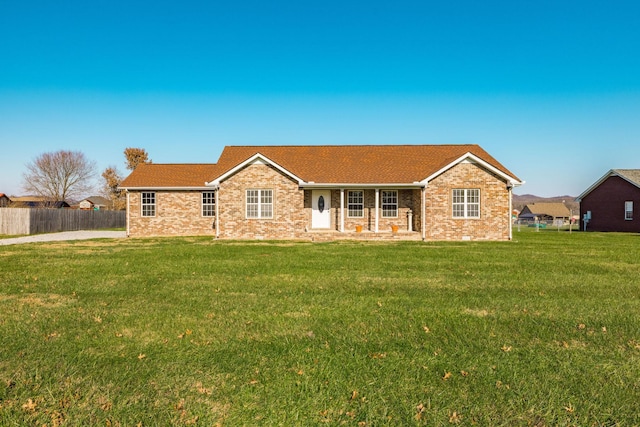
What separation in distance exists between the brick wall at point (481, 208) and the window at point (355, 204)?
3.85 metres

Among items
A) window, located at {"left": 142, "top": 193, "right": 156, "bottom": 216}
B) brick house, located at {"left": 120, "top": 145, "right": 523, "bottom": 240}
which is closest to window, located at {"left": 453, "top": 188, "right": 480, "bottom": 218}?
brick house, located at {"left": 120, "top": 145, "right": 523, "bottom": 240}

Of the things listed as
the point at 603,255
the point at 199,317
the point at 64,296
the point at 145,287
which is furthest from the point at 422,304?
the point at 603,255

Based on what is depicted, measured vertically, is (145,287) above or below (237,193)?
below

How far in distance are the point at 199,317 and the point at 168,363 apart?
1.78m

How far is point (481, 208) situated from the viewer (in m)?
21.4

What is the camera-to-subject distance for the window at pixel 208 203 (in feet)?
Answer: 82.3

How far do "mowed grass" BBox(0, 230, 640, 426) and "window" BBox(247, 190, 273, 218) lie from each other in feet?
37.9

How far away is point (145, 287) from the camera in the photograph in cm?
865

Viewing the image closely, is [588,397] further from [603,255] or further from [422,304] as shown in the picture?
[603,255]

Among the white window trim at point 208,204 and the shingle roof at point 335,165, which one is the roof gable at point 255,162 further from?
the white window trim at point 208,204

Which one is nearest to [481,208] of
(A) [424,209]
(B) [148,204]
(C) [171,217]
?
(A) [424,209]

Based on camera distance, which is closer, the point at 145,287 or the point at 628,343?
the point at 628,343

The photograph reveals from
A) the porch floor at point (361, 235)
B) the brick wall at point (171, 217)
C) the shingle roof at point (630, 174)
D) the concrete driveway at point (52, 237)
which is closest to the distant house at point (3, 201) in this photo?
the concrete driveway at point (52, 237)

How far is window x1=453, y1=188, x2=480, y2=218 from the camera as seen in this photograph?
21438 mm
